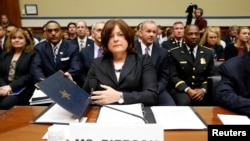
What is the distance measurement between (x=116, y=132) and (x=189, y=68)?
7.34ft

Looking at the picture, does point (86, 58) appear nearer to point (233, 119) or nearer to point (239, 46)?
point (233, 119)

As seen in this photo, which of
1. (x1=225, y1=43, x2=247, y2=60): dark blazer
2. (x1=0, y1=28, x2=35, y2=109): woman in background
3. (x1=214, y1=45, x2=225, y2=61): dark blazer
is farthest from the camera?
(x1=214, y1=45, x2=225, y2=61): dark blazer

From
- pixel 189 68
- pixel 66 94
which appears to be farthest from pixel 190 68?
pixel 66 94

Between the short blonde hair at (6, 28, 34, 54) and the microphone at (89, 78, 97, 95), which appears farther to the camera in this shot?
the short blonde hair at (6, 28, 34, 54)

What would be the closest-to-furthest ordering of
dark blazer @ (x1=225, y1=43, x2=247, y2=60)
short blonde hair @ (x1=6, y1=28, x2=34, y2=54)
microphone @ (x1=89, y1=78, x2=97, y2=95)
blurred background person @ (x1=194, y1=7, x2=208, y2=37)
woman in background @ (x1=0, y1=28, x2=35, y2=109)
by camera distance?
1. microphone @ (x1=89, y1=78, x2=97, y2=95)
2. woman in background @ (x1=0, y1=28, x2=35, y2=109)
3. short blonde hair @ (x1=6, y1=28, x2=34, y2=54)
4. dark blazer @ (x1=225, y1=43, x2=247, y2=60)
5. blurred background person @ (x1=194, y1=7, x2=208, y2=37)

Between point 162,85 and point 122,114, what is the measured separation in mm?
1516

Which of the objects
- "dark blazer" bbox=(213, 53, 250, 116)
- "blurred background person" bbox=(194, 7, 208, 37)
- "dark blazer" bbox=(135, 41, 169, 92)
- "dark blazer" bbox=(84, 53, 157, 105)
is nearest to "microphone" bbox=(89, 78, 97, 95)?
"dark blazer" bbox=(84, 53, 157, 105)

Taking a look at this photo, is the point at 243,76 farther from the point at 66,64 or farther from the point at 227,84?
the point at 66,64

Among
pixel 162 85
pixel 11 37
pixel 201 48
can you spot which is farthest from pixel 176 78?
pixel 11 37

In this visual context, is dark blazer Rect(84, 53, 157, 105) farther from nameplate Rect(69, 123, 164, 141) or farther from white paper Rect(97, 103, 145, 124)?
nameplate Rect(69, 123, 164, 141)

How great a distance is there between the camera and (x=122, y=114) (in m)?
1.45

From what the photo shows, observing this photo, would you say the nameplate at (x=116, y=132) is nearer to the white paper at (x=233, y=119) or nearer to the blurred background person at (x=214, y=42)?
the white paper at (x=233, y=119)

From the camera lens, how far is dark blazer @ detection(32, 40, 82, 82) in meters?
3.18

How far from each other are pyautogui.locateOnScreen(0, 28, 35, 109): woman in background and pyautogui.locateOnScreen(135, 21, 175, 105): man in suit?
1.22 meters
